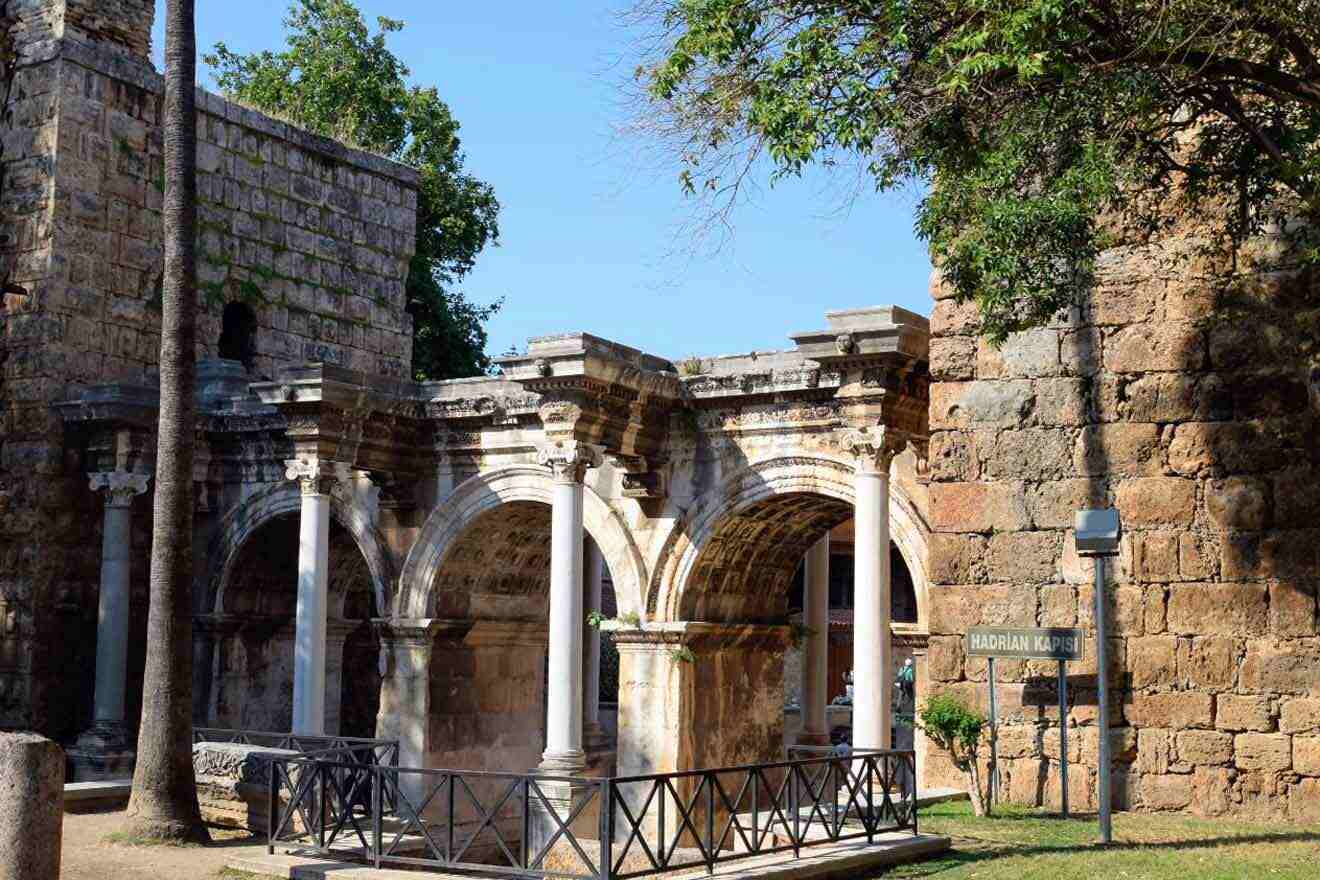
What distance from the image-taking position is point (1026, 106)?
1186 centimetres

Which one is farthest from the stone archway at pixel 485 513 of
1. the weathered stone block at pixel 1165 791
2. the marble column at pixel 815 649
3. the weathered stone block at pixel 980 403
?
the weathered stone block at pixel 1165 791

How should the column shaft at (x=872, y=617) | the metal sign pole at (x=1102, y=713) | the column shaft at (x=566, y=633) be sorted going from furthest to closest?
the column shaft at (x=566, y=633), the column shaft at (x=872, y=617), the metal sign pole at (x=1102, y=713)

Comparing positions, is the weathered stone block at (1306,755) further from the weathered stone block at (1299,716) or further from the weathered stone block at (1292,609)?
the weathered stone block at (1292,609)

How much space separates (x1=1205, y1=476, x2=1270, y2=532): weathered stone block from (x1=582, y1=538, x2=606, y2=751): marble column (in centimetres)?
1138

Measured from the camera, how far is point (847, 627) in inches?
1415

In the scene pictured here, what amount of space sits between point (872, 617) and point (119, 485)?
10.8 metres

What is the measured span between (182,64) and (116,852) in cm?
718

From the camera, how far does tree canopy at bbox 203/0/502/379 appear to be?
3400 cm

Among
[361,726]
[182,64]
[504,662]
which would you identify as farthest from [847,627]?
[182,64]

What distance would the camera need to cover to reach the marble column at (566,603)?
1811 cm

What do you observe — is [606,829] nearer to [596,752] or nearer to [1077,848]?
[1077,848]

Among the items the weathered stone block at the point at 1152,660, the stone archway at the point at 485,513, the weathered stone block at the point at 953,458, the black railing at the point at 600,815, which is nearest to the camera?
the black railing at the point at 600,815

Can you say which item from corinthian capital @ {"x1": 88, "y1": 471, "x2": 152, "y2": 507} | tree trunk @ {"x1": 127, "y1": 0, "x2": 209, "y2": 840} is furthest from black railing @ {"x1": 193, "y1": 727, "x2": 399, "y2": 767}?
corinthian capital @ {"x1": 88, "y1": 471, "x2": 152, "y2": 507}

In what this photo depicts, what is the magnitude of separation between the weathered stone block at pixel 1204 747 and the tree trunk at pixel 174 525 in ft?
27.7
